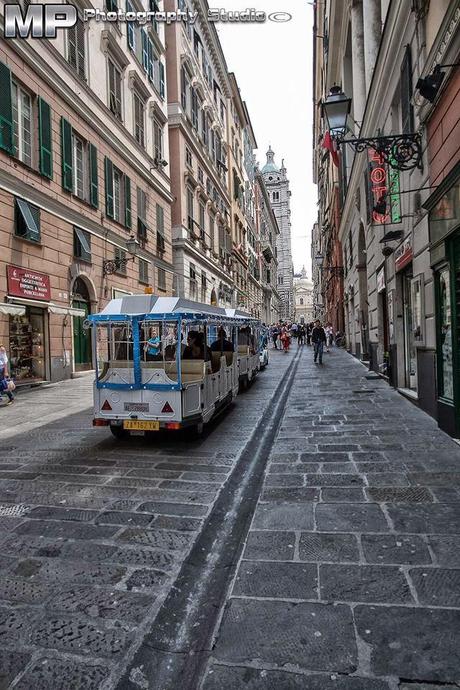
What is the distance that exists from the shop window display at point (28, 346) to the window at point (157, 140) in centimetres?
1328

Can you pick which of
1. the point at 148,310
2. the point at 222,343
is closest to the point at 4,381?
the point at 222,343

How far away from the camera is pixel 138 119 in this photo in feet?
73.0

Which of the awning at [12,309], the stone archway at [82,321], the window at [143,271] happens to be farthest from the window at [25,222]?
the window at [143,271]

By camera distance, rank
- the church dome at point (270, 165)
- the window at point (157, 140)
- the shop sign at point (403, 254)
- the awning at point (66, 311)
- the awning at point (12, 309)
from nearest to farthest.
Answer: the shop sign at point (403, 254) < the awning at point (12, 309) < the awning at point (66, 311) < the window at point (157, 140) < the church dome at point (270, 165)

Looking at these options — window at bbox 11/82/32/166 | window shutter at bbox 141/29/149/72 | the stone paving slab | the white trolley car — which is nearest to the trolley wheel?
the white trolley car

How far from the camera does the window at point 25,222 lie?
524 inches

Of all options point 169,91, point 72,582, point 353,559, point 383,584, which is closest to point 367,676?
point 383,584

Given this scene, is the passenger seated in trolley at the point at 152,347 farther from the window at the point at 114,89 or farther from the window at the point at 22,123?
the window at the point at 114,89

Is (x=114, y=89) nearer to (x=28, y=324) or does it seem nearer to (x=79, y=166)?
(x=79, y=166)

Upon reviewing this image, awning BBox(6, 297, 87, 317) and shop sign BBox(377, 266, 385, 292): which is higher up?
shop sign BBox(377, 266, 385, 292)

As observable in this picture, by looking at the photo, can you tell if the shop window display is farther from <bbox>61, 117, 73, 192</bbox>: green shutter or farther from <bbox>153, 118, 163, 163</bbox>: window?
<bbox>153, 118, 163, 163</bbox>: window

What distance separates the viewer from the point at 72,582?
9.92ft

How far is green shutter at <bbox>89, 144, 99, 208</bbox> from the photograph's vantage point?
17.5 metres

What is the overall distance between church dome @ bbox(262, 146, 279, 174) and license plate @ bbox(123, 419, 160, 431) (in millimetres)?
107308
